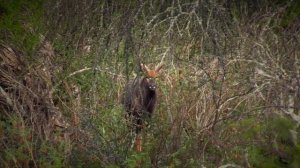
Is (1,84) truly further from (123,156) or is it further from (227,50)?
(227,50)

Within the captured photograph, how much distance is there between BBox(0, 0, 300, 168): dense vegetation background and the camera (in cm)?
575

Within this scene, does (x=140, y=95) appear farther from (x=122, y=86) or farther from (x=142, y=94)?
(x=122, y=86)

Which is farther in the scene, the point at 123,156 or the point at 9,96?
the point at 9,96

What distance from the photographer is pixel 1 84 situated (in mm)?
7266

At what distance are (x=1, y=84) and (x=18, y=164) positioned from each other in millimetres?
1719

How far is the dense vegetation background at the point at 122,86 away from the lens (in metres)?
5.75

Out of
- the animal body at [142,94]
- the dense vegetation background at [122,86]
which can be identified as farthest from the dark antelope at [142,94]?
the dense vegetation background at [122,86]

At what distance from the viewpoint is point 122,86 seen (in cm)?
820

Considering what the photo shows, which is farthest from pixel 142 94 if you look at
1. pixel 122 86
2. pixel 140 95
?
pixel 122 86

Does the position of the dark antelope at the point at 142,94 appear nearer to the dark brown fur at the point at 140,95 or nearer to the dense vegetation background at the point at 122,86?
the dark brown fur at the point at 140,95

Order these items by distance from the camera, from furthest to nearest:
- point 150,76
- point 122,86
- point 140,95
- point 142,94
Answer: point 122,86, point 150,76, point 142,94, point 140,95

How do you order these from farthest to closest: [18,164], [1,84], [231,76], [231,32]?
[231,32], [231,76], [1,84], [18,164]

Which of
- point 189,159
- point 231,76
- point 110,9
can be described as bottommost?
point 189,159

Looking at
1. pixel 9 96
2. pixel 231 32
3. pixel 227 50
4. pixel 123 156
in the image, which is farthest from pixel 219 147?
pixel 231 32
